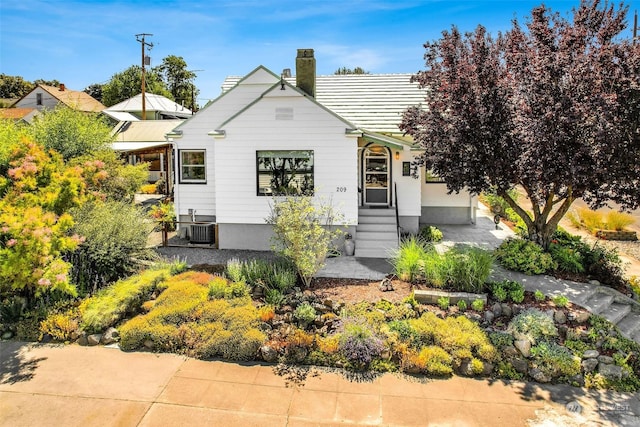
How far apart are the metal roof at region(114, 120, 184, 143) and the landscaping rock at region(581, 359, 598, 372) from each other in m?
29.2

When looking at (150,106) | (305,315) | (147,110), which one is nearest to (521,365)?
(305,315)

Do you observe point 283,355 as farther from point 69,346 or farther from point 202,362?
point 69,346

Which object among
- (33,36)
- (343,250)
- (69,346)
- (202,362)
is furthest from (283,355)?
(33,36)

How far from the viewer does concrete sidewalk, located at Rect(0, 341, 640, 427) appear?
671cm

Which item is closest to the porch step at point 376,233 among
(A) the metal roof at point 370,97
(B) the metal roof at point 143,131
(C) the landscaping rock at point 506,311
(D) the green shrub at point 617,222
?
(A) the metal roof at point 370,97

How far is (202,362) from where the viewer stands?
8453mm

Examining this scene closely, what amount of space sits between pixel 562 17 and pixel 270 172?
9.83 m

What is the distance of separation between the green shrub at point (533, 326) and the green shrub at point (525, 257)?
2.94m

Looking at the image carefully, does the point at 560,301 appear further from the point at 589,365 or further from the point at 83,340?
the point at 83,340

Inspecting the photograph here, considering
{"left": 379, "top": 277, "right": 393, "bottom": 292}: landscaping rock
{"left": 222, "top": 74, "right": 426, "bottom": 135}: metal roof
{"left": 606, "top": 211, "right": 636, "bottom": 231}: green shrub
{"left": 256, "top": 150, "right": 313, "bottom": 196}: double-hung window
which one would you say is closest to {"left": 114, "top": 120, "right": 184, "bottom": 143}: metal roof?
{"left": 222, "top": 74, "right": 426, "bottom": 135}: metal roof

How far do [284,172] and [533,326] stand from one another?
920 centimetres

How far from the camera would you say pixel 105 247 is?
37.3ft

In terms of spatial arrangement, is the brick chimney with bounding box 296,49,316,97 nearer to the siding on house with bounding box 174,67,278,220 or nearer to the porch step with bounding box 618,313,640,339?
the siding on house with bounding box 174,67,278,220

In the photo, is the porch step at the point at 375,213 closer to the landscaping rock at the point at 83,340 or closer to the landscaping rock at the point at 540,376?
the landscaping rock at the point at 540,376
